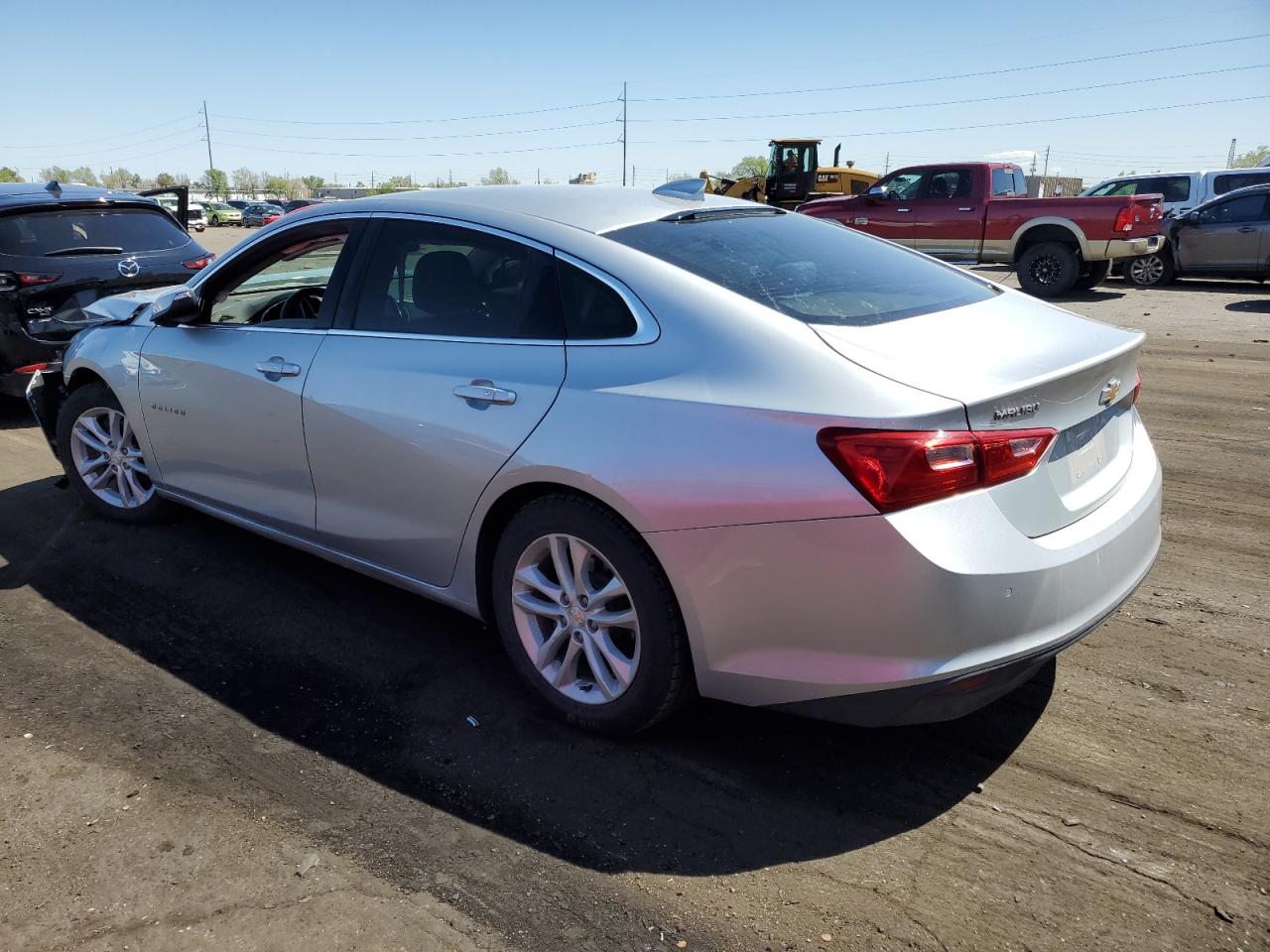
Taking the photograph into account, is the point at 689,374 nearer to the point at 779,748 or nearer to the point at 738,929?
the point at 779,748

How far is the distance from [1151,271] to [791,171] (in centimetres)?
1327

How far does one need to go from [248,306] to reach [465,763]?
259 cm

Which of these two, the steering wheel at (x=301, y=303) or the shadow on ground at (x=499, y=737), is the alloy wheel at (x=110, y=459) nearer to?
the shadow on ground at (x=499, y=737)

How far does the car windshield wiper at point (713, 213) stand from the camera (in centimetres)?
343

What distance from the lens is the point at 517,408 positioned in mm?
3025

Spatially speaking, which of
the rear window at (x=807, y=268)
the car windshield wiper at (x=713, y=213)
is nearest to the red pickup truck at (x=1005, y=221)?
the car windshield wiper at (x=713, y=213)

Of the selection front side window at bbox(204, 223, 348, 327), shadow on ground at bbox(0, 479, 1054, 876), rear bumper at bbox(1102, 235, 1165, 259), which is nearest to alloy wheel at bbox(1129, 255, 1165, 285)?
rear bumper at bbox(1102, 235, 1165, 259)

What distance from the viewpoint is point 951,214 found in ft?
52.5

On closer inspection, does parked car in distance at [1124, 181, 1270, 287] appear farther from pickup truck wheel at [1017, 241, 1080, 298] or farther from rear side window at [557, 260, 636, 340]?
rear side window at [557, 260, 636, 340]

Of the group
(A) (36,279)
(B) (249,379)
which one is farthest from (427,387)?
(A) (36,279)

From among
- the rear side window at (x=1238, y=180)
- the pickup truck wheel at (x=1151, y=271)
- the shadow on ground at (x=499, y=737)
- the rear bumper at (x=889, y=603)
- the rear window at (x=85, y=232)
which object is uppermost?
the rear side window at (x=1238, y=180)

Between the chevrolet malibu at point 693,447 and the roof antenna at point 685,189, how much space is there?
0.02m

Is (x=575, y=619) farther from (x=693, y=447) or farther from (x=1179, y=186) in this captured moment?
(x=1179, y=186)

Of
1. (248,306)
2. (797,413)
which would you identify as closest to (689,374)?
(797,413)
